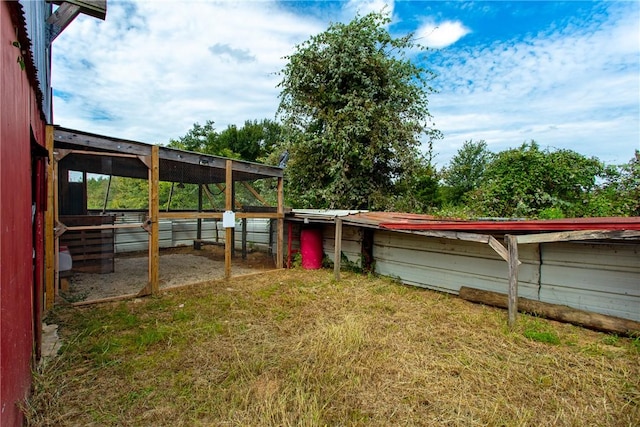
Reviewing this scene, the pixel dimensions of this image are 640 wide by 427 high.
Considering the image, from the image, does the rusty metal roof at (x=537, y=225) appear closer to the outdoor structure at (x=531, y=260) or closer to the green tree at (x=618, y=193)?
the outdoor structure at (x=531, y=260)

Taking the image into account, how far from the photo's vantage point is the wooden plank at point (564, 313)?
384 centimetres

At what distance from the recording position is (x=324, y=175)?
32.5 ft

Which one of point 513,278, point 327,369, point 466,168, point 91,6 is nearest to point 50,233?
point 91,6

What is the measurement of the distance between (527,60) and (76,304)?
10403mm

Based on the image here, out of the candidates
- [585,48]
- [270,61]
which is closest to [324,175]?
[270,61]

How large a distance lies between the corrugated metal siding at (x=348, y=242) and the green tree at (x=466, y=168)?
903cm

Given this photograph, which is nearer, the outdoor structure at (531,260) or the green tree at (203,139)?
the outdoor structure at (531,260)

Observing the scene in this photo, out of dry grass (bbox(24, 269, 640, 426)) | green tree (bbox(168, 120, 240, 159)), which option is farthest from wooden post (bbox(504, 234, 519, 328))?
green tree (bbox(168, 120, 240, 159))

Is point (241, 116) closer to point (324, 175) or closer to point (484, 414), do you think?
point (324, 175)

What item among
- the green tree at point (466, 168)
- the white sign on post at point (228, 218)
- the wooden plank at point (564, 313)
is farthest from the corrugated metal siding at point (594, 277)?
A: the green tree at point (466, 168)

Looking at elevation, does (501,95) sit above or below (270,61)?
below

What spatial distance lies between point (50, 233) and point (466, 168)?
51.8ft

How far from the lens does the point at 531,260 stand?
15.8ft

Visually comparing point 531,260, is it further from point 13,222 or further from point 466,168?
point 466,168
